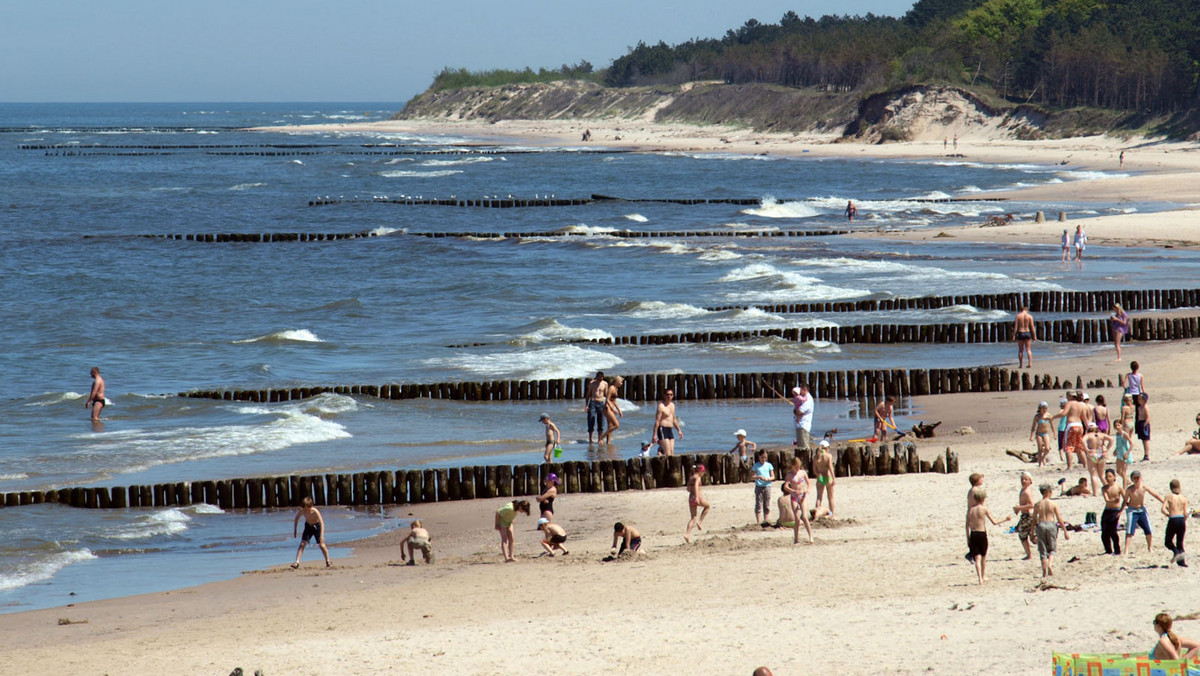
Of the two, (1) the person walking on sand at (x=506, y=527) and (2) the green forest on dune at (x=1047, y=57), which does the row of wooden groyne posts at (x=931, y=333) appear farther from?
(2) the green forest on dune at (x=1047, y=57)

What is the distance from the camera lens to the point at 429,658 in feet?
39.5

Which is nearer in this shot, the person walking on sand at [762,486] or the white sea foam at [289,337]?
the person walking on sand at [762,486]

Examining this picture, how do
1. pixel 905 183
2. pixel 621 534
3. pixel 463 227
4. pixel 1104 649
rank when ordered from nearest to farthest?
1. pixel 1104 649
2. pixel 621 534
3. pixel 463 227
4. pixel 905 183

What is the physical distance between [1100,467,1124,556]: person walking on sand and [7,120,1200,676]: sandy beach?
0.19 metres

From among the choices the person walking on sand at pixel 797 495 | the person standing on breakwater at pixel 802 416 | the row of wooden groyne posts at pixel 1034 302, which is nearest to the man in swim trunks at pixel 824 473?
the person walking on sand at pixel 797 495

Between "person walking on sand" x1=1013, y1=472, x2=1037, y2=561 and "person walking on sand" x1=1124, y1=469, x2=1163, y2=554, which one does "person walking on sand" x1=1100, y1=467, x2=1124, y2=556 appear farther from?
"person walking on sand" x1=1013, y1=472, x2=1037, y2=561

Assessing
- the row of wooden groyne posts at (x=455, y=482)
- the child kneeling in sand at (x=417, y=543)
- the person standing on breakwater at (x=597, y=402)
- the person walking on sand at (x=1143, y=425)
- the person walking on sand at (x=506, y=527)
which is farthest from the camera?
the person standing on breakwater at (x=597, y=402)

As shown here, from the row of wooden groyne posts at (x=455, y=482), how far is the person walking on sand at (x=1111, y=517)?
5447 millimetres

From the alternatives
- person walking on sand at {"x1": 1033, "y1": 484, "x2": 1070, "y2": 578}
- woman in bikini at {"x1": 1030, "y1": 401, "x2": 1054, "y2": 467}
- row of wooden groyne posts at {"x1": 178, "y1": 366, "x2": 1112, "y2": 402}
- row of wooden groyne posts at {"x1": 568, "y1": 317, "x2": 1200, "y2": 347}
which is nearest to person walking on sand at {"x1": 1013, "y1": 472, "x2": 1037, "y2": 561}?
person walking on sand at {"x1": 1033, "y1": 484, "x2": 1070, "y2": 578}

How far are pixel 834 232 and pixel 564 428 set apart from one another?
37.5 metres

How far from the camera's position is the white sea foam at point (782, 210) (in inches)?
2798

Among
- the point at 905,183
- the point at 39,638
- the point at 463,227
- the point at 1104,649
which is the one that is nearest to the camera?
the point at 1104,649

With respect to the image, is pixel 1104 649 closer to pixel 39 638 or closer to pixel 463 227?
pixel 39 638

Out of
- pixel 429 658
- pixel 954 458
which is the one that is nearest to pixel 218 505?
pixel 429 658
